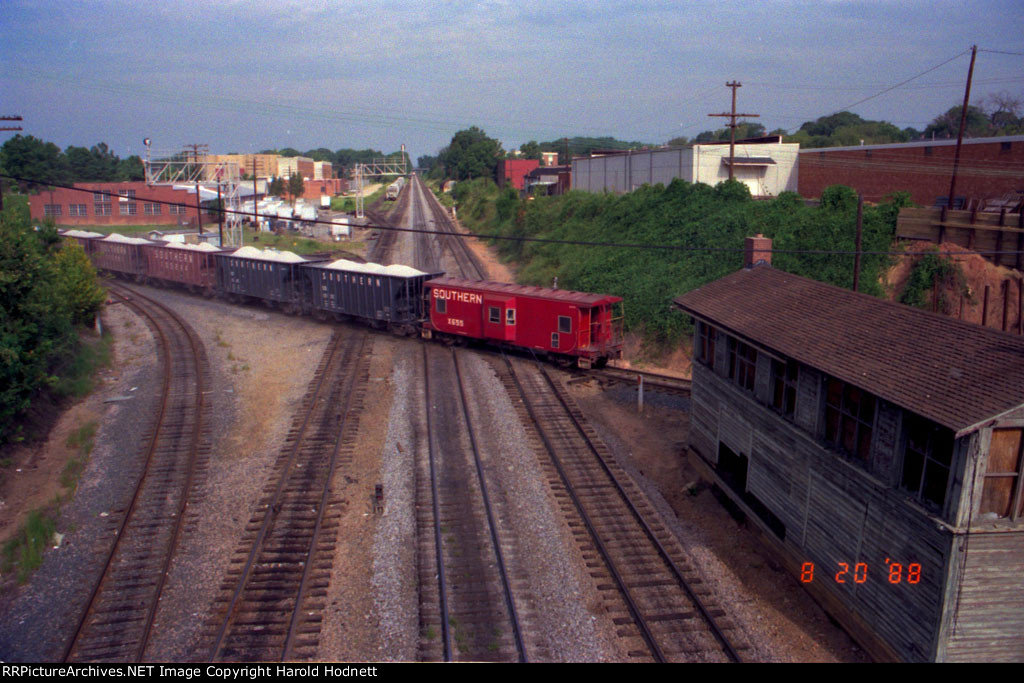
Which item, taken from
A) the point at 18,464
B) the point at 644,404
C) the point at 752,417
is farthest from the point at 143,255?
the point at 752,417

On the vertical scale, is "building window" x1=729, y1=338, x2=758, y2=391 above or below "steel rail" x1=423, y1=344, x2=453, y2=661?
above

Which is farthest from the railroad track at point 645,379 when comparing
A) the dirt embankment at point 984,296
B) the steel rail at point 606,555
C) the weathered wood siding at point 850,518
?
the dirt embankment at point 984,296

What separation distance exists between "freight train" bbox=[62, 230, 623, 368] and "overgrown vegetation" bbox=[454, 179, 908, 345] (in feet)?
8.48

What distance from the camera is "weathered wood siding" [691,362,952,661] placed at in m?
8.52

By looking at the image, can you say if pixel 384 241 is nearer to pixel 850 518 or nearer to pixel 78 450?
pixel 78 450

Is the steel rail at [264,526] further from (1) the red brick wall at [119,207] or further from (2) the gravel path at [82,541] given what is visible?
(1) the red brick wall at [119,207]

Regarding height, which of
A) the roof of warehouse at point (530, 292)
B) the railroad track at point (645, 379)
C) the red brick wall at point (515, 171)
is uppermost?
the red brick wall at point (515, 171)

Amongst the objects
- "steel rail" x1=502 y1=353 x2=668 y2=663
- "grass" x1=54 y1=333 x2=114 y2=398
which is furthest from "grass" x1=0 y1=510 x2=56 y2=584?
"steel rail" x1=502 y1=353 x2=668 y2=663

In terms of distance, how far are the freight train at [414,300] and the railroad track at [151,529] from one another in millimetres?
8041

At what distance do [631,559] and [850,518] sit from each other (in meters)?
3.80

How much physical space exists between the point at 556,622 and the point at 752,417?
18.6ft

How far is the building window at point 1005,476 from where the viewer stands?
799 cm

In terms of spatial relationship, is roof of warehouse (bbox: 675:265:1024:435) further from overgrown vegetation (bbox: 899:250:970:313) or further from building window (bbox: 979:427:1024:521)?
overgrown vegetation (bbox: 899:250:970:313)

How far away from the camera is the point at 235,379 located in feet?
79.3
